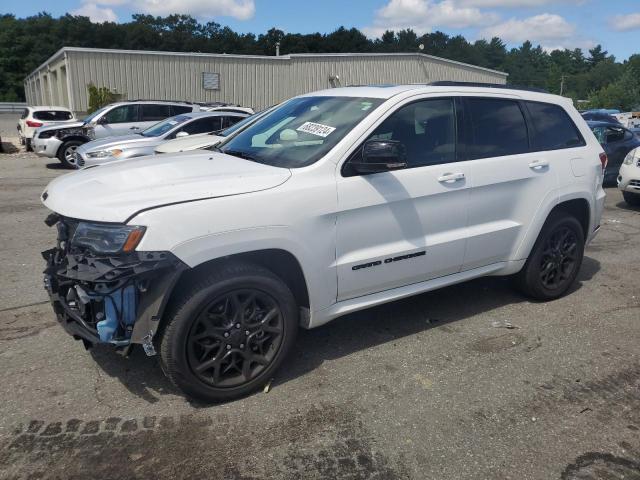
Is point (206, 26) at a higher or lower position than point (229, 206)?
higher

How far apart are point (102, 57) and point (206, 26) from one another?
283 feet

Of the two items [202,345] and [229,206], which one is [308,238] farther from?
[202,345]

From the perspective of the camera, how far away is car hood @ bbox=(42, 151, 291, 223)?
3.06 metres

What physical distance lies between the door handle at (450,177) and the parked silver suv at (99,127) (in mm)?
12489

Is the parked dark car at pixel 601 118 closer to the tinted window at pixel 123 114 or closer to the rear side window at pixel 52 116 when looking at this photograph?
the tinted window at pixel 123 114

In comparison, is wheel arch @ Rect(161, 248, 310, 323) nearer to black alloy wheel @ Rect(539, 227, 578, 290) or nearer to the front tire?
the front tire

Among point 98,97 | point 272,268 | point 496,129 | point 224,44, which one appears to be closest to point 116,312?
point 272,268

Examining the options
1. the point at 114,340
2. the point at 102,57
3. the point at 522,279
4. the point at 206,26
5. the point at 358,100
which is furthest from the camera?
the point at 206,26

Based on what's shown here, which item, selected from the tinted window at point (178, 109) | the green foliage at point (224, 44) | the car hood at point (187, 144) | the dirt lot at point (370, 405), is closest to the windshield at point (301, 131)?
the dirt lot at point (370, 405)

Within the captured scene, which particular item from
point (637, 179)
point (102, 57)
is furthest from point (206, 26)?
point (637, 179)

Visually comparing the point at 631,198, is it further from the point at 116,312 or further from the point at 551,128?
the point at 116,312

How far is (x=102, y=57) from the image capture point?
27938 mm

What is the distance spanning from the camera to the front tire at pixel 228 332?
3129mm

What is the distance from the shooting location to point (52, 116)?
19125mm
